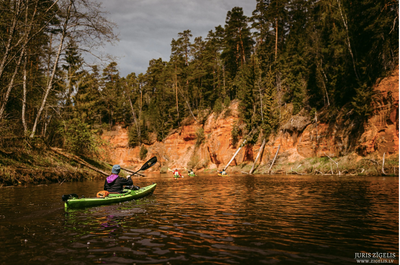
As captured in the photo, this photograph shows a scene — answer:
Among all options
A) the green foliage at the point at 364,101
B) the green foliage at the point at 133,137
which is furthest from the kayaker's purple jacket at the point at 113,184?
the green foliage at the point at 133,137

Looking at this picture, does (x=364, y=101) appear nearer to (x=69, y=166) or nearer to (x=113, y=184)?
(x=113, y=184)

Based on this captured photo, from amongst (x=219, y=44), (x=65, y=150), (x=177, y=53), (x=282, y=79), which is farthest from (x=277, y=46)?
(x=65, y=150)

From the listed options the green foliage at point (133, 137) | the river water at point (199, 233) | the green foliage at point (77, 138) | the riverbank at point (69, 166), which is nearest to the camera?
the river water at point (199, 233)

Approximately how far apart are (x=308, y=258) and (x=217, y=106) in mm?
43356

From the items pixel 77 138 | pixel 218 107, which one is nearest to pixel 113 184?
pixel 77 138

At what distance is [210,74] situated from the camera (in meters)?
54.3

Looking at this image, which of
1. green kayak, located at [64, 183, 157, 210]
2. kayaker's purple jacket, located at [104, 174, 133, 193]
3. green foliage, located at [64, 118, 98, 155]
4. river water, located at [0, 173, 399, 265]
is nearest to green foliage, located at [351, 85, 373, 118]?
river water, located at [0, 173, 399, 265]

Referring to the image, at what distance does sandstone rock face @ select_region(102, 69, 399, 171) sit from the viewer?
2316cm

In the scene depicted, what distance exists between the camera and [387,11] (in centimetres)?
2477

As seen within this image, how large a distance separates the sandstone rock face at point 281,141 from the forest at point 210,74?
4.97 ft

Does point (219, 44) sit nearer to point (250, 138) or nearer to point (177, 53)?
point (177, 53)

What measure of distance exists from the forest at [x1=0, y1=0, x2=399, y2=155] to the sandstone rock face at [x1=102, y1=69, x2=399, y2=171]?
152 cm

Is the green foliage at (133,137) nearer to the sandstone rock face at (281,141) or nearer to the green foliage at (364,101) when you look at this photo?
the sandstone rock face at (281,141)

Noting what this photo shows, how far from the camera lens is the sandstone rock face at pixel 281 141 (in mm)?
23156
